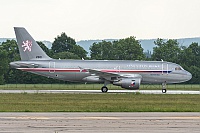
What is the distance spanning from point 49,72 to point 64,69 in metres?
1.50

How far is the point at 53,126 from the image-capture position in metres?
21.5

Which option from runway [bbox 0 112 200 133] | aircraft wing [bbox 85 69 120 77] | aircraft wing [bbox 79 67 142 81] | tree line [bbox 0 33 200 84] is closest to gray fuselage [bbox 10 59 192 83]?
aircraft wing [bbox 79 67 142 81]

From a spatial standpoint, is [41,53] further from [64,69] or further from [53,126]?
[53,126]

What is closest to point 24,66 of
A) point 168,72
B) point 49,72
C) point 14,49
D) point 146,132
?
point 49,72

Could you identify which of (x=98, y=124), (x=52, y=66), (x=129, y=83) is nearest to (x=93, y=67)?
(x=52, y=66)

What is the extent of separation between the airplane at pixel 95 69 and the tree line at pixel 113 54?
2970cm

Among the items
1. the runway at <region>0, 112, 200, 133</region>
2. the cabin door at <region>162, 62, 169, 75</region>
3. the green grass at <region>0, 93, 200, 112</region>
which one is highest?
the cabin door at <region>162, 62, 169, 75</region>

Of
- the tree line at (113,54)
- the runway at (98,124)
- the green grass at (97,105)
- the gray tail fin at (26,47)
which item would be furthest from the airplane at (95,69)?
the runway at (98,124)

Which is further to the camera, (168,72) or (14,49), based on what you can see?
(14,49)

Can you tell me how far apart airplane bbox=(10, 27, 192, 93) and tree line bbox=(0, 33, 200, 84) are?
29.7m

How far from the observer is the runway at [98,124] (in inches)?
800

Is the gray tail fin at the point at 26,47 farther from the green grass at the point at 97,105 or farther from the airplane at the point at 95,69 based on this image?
the green grass at the point at 97,105

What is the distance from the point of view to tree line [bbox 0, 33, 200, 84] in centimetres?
9444

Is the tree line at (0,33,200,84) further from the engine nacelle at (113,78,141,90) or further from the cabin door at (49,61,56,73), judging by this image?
the engine nacelle at (113,78,141,90)
